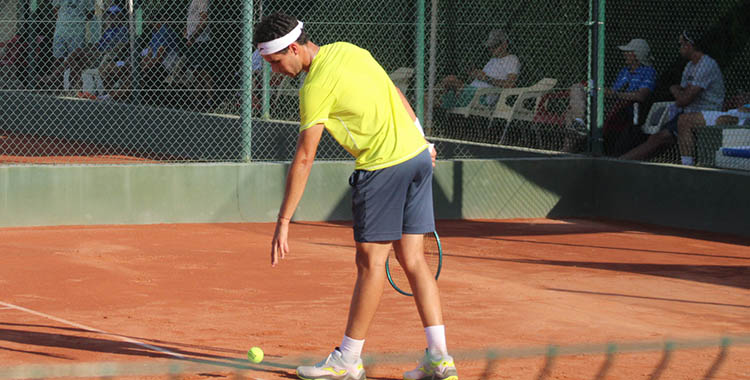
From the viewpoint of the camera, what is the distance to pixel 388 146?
4.54m

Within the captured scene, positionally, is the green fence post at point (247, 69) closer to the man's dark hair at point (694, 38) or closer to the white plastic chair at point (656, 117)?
the white plastic chair at point (656, 117)

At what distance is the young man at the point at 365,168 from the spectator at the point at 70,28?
10.9m

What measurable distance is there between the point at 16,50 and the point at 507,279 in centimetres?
1115

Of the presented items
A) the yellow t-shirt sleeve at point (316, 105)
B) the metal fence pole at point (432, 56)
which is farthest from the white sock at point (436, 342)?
the metal fence pole at point (432, 56)

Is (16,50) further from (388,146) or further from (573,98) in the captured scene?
(388,146)

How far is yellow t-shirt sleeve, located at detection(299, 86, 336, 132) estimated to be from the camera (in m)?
4.41

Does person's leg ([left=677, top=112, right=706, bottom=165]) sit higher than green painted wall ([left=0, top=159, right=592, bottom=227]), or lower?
higher

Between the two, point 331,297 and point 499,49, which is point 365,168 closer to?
point 331,297

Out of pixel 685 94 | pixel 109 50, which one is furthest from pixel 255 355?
pixel 109 50

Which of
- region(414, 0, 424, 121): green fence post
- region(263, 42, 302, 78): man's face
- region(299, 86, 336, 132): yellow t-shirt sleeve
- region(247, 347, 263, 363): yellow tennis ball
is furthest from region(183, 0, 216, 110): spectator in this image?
region(299, 86, 336, 132): yellow t-shirt sleeve

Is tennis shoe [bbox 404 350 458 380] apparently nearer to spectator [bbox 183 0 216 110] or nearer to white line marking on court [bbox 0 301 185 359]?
white line marking on court [bbox 0 301 185 359]

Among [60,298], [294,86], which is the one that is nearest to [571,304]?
[60,298]

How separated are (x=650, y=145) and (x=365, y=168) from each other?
684 centimetres

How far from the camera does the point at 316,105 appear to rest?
4.41 meters
